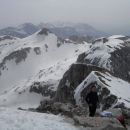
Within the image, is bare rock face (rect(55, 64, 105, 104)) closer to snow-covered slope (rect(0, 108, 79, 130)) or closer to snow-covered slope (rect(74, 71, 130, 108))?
snow-covered slope (rect(74, 71, 130, 108))

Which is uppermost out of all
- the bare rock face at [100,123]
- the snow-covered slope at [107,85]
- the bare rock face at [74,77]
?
the bare rock face at [100,123]

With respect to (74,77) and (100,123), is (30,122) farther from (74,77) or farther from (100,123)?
(74,77)

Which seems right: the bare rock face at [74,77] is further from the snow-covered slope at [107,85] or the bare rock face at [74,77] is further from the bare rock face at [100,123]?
the bare rock face at [100,123]

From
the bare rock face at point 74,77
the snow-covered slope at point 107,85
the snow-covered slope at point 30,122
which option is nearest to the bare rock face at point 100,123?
the snow-covered slope at point 30,122

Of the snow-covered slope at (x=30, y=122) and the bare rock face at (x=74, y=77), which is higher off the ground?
the snow-covered slope at (x=30, y=122)

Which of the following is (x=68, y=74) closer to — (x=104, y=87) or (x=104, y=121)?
(x=104, y=87)

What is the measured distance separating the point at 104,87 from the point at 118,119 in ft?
217

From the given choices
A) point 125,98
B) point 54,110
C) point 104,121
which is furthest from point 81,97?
point 104,121

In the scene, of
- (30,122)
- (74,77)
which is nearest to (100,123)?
(30,122)

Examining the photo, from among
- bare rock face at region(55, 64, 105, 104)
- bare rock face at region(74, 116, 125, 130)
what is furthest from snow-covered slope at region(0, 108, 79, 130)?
bare rock face at region(55, 64, 105, 104)

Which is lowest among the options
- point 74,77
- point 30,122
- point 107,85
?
point 74,77

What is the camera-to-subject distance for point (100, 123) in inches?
1077

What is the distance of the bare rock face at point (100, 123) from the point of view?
25462 mm

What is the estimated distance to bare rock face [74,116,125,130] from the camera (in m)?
25.5
